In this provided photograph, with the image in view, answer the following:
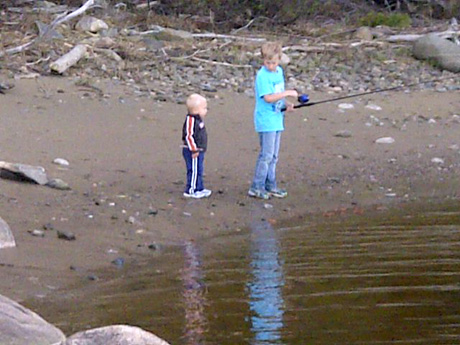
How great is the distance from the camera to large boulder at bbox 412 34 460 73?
15.7 metres

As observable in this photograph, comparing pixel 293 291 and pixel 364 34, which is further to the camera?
pixel 364 34

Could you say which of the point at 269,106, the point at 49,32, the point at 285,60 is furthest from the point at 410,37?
the point at 269,106

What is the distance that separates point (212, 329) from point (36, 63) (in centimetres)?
818

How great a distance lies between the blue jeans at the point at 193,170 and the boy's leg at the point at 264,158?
0.48 m

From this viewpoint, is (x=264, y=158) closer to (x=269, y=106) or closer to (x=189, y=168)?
(x=269, y=106)

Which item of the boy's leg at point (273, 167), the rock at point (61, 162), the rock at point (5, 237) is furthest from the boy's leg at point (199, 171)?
the rock at point (5, 237)

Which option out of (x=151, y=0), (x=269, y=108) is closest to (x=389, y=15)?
(x=151, y=0)

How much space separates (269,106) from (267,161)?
51 cm

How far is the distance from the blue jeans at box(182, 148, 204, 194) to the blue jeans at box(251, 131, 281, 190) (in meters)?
0.48

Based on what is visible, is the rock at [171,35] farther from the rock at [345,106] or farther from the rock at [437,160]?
the rock at [437,160]

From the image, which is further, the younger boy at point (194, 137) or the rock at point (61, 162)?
the rock at point (61, 162)

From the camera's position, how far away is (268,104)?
8688 millimetres

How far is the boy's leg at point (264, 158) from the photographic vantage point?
8.81m

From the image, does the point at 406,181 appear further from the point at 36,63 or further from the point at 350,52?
the point at 350,52
